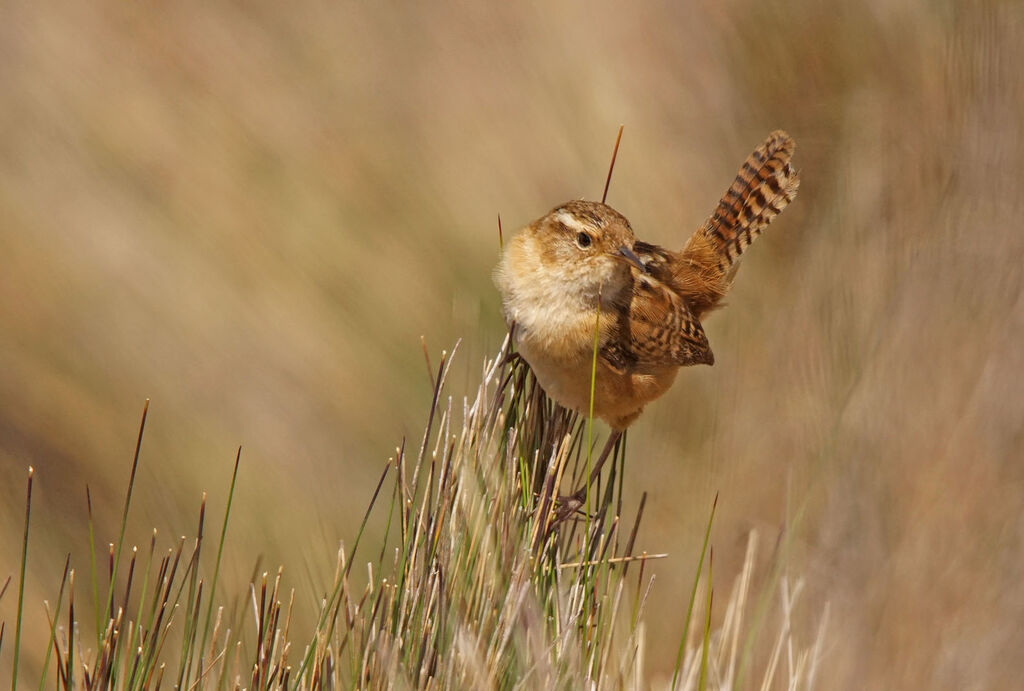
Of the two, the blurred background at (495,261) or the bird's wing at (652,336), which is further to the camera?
the blurred background at (495,261)

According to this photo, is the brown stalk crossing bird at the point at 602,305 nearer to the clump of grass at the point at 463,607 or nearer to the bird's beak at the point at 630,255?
the bird's beak at the point at 630,255

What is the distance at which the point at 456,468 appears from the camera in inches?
68.8

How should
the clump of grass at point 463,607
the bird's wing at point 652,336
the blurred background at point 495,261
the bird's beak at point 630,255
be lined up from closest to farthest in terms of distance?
the clump of grass at point 463,607 → the bird's beak at point 630,255 → the bird's wing at point 652,336 → the blurred background at point 495,261

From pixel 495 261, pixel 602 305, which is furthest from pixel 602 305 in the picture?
pixel 495 261

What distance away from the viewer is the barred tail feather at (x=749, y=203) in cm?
294

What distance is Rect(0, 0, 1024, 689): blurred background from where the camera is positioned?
3.53m

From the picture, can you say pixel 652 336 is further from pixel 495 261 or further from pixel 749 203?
pixel 495 261

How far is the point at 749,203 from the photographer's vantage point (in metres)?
2.96

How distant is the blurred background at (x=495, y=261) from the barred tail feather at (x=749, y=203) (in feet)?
2.66

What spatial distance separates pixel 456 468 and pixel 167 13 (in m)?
3.60

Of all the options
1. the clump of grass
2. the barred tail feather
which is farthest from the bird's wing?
the clump of grass

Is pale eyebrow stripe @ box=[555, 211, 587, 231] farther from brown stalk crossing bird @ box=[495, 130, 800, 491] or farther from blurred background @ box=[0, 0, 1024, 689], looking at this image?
blurred background @ box=[0, 0, 1024, 689]

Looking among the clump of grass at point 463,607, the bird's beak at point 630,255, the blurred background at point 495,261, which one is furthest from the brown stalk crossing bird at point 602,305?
the blurred background at point 495,261

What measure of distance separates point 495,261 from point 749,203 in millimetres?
→ 1391
